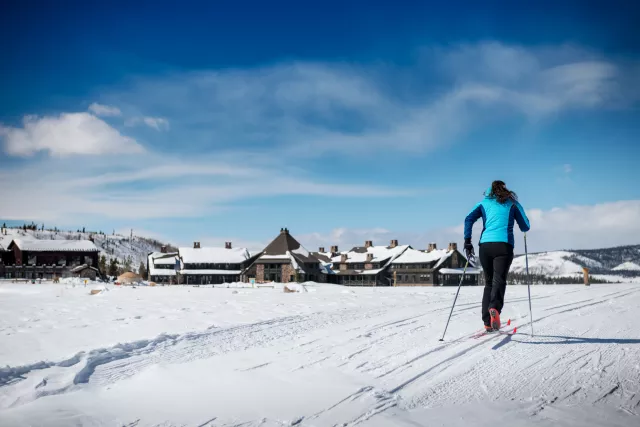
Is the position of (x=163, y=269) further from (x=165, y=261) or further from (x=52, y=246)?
(x=52, y=246)

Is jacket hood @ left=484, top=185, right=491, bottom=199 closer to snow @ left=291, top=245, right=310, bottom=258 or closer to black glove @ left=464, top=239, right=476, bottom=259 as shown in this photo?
black glove @ left=464, top=239, right=476, bottom=259

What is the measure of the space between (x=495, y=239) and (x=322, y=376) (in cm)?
363

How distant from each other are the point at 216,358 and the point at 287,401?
5.76 feet

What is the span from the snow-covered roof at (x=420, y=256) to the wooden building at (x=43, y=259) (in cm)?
5262

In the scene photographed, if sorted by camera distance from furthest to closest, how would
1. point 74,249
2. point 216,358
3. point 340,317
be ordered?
point 74,249 < point 340,317 < point 216,358

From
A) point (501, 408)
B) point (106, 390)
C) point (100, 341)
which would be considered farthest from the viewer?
point (100, 341)

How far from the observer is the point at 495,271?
21.2 ft

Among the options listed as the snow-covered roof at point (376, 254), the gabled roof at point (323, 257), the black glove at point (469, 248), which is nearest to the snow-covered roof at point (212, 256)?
the gabled roof at point (323, 257)

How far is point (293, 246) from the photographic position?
73500 mm

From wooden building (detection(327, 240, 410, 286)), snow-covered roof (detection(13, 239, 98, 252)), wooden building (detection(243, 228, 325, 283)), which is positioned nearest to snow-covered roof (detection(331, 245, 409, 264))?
wooden building (detection(327, 240, 410, 286))

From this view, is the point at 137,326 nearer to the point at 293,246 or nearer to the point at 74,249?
the point at 293,246

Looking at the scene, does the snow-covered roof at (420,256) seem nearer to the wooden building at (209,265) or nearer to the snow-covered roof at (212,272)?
the wooden building at (209,265)

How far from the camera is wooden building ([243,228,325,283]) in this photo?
229 feet

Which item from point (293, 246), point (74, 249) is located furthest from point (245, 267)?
point (74, 249)
